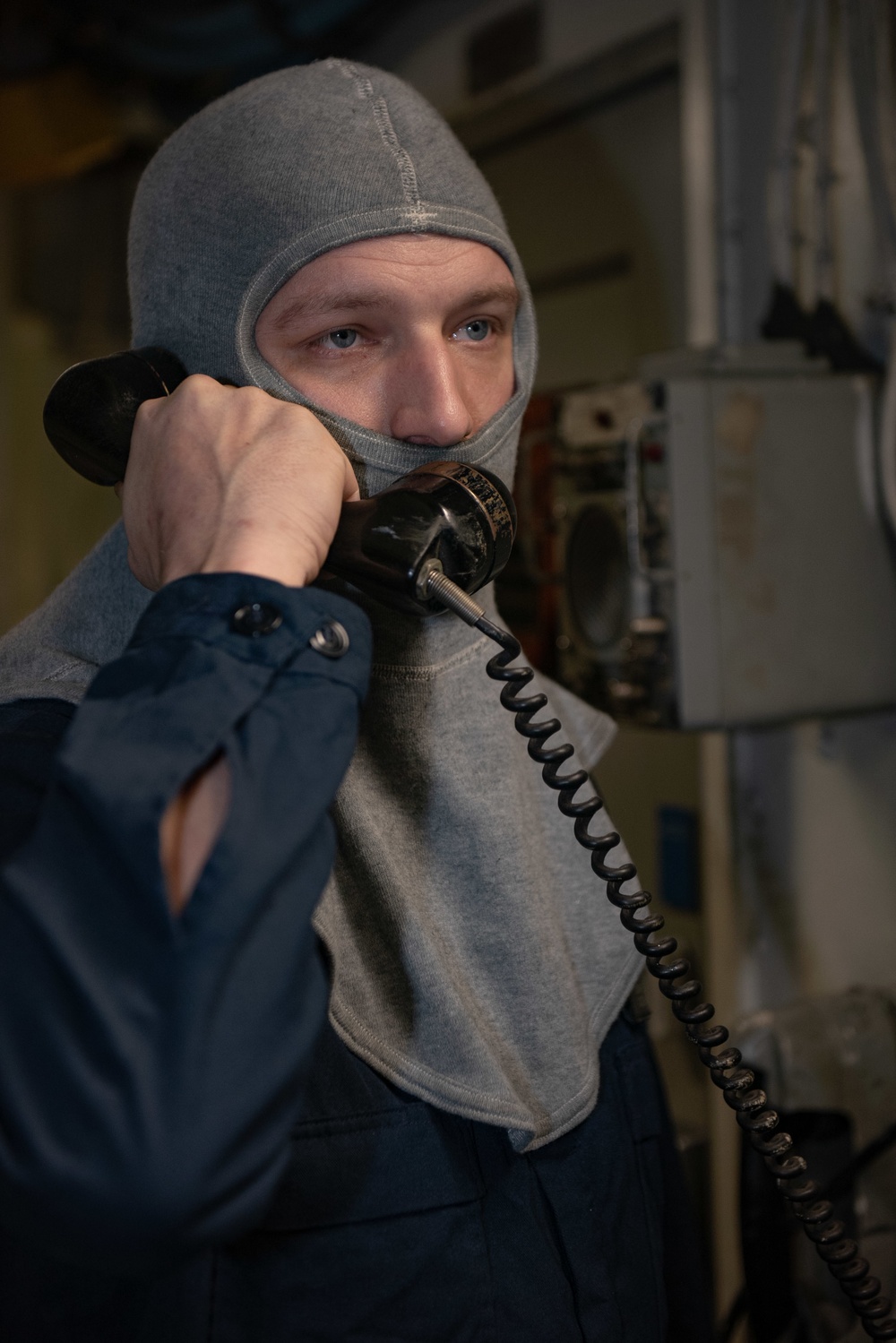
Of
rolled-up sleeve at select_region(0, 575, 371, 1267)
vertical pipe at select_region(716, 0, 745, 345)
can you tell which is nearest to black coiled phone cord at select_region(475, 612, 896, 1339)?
rolled-up sleeve at select_region(0, 575, 371, 1267)

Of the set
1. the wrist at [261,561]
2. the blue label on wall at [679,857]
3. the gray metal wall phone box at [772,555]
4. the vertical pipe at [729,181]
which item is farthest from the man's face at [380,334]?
the blue label on wall at [679,857]

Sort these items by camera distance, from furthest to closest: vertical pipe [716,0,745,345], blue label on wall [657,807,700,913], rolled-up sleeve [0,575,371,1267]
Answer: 1. blue label on wall [657,807,700,913]
2. vertical pipe [716,0,745,345]
3. rolled-up sleeve [0,575,371,1267]

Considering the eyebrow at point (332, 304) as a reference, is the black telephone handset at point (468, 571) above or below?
below

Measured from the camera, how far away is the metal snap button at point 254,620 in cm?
72

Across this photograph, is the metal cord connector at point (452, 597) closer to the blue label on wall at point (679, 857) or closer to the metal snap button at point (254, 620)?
the metal snap button at point (254, 620)

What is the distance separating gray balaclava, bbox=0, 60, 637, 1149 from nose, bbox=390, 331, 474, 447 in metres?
0.02

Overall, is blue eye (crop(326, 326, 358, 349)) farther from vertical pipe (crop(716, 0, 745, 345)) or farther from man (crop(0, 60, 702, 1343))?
vertical pipe (crop(716, 0, 745, 345))

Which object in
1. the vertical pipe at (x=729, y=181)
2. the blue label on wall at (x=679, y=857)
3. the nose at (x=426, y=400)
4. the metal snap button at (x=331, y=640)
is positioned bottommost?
the blue label on wall at (x=679, y=857)

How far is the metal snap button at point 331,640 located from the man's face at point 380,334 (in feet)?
1.11

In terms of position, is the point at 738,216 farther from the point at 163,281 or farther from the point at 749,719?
the point at 163,281

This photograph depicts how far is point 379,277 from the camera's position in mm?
1027

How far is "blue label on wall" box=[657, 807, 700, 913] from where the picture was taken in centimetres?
265

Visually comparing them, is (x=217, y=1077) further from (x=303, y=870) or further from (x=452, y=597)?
(x=452, y=597)

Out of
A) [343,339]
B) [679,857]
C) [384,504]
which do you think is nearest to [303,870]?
[384,504]
